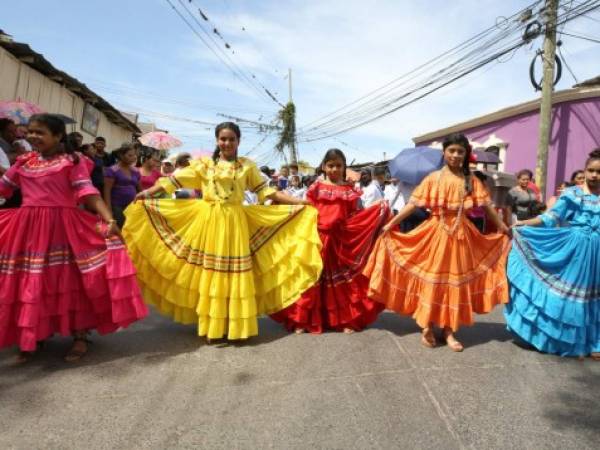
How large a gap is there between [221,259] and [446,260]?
1.88 m

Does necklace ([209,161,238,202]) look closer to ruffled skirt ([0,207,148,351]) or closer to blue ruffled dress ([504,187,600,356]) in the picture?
ruffled skirt ([0,207,148,351])

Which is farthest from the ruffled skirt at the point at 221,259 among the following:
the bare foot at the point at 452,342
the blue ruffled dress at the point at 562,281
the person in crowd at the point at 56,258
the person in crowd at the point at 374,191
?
the person in crowd at the point at 374,191

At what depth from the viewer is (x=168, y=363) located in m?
3.35

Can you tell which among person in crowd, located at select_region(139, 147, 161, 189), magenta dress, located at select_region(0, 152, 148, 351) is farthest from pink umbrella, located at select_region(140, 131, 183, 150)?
magenta dress, located at select_region(0, 152, 148, 351)

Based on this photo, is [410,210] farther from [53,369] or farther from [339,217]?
[53,369]

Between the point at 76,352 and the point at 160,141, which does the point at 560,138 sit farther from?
the point at 76,352

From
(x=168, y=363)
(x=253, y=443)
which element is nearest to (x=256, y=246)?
(x=168, y=363)

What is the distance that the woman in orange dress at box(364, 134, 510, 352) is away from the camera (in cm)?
374

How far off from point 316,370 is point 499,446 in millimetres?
1289

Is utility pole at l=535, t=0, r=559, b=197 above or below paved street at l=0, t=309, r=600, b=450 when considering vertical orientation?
above

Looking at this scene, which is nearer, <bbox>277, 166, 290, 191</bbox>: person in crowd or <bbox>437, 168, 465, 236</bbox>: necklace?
<bbox>437, 168, 465, 236</bbox>: necklace

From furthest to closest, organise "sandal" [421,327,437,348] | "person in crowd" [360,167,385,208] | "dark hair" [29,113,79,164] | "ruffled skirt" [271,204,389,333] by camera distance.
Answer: "person in crowd" [360,167,385,208] → "ruffled skirt" [271,204,389,333] → "sandal" [421,327,437,348] → "dark hair" [29,113,79,164]

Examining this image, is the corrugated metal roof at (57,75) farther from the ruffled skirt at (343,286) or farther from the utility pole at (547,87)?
the utility pole at (547,87)

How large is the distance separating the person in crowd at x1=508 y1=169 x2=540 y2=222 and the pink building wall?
598 cm
